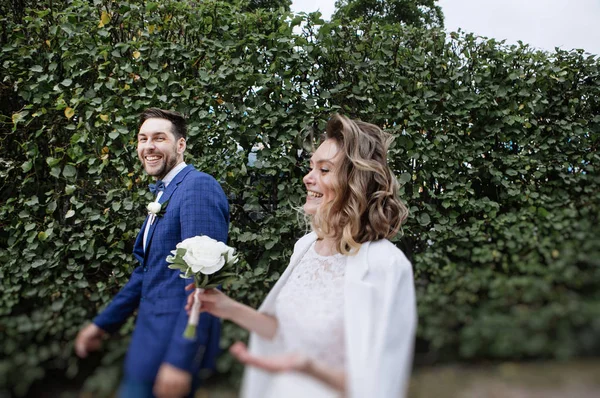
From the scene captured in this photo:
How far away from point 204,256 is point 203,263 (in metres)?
0.03

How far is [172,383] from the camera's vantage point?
3.87 feet

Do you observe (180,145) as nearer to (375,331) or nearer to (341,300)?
(341,300)

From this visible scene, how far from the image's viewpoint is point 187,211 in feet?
6.27

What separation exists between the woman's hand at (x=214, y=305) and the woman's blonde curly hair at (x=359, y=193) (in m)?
0.55

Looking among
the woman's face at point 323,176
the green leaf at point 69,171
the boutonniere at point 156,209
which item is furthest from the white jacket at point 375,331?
the green leaf at point 69,171

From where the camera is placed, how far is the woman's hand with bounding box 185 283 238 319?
157cm

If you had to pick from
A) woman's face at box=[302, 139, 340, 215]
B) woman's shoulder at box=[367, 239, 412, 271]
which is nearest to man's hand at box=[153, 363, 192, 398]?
woman's shoulder at box=[367, 239, 412, 271]

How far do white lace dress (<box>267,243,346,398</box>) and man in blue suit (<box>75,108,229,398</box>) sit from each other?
0.26m

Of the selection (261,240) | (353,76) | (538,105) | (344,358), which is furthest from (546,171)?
(344,358)

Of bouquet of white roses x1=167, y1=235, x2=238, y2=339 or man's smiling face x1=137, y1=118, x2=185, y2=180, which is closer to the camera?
bouquet of white roses x1=167, y1=235, x2=238, y2=339

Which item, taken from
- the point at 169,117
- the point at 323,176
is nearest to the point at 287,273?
the point at 323,176

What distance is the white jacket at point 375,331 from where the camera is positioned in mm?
1175

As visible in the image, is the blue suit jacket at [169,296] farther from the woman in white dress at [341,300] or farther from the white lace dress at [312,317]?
the white lace dress at [312,317]

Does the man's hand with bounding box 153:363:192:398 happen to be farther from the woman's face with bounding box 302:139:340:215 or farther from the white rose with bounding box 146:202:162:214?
the woman's face with bounding box 302:139:340:215
